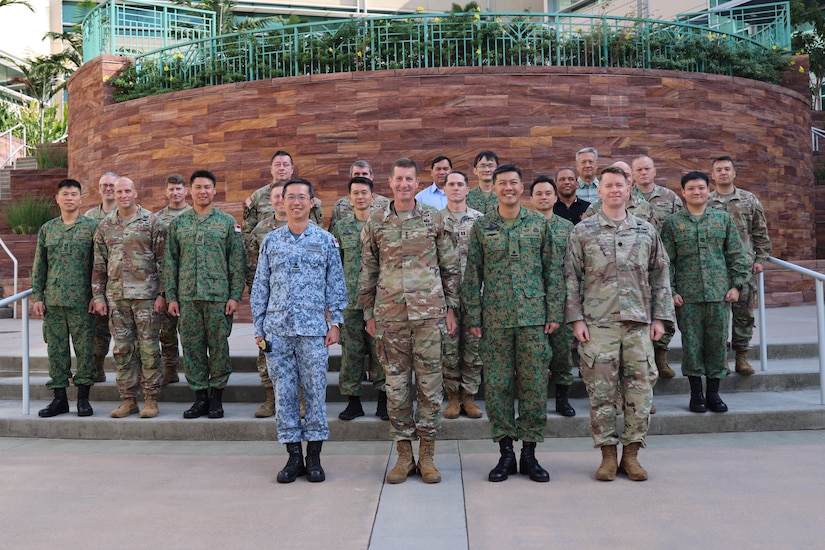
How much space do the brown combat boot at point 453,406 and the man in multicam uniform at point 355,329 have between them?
1.53 feet

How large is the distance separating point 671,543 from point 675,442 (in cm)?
199

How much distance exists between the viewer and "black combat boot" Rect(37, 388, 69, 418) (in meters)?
5.89

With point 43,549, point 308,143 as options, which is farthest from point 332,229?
point 308,143

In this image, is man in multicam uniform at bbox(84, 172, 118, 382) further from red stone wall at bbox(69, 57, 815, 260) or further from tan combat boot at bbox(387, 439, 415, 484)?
red stone wall at bbox(69, 57, 815, 260)

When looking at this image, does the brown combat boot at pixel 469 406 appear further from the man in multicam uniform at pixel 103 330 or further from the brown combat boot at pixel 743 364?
the man in multicam uniform at pixel 103 330

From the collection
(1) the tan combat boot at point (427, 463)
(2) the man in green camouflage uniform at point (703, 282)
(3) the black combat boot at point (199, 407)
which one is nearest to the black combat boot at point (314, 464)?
(1) the tan combat boot at point (427, 463)

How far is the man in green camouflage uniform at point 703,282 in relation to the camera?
5.51m

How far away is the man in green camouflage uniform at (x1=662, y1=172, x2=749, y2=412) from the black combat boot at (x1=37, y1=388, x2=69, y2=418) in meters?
4.94

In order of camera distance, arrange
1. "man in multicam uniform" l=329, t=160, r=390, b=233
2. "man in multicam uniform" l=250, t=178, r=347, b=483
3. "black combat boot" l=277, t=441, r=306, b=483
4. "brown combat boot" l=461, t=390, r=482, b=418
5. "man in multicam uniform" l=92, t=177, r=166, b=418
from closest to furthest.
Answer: "black combat boot" l=277, t=441, r=306, b=483 → "man in multicam uniform" l=250, t=178, r=347, b=483 → "brown combat boot" l=461, t=390, r=482, b=418 → "man in multicam uniform" l=92, t=177, r=166, b=418 → "man in multicam uniform" l=329, t=160, r=390, b=233

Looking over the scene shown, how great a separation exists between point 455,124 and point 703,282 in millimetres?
6311

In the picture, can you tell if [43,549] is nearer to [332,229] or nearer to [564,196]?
[332,229]

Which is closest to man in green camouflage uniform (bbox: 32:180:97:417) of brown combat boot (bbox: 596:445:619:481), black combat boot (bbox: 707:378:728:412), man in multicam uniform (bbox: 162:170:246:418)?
man in multicam uniform (bbox: 162:170:246:418)

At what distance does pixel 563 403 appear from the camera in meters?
5.50

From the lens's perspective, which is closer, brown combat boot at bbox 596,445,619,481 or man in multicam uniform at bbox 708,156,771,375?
brown combat boot at bbox 596,445,619,481
